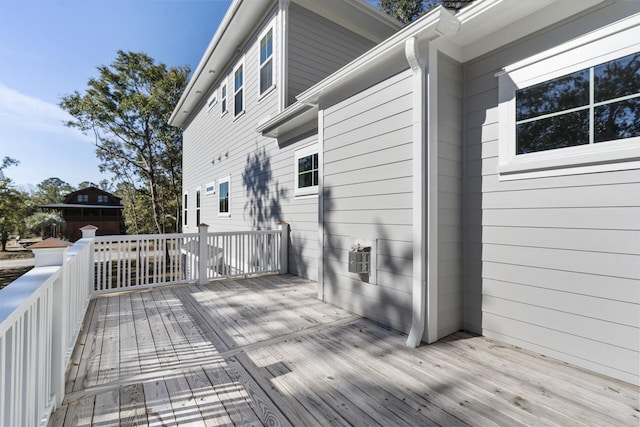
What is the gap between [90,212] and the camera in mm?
28422

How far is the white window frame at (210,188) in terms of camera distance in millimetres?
10040

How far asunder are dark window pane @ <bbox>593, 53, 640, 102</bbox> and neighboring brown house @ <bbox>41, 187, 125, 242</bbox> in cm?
3162

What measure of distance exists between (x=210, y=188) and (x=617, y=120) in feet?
34.1

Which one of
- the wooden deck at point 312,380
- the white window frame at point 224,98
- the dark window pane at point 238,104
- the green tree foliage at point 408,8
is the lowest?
the wooden deck at point 312,380

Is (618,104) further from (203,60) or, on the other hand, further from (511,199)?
(203,60)

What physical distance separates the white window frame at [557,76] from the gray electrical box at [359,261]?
1539 millimetres

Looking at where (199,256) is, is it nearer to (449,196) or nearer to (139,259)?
(139,259)

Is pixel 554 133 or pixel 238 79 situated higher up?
pixel 238 79

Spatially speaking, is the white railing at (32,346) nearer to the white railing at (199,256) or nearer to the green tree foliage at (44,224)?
the white railing at (199,256)

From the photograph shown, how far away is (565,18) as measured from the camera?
7.45 feet

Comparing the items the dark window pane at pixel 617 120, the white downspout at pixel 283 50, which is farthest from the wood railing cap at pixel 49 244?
the white downspout at pixel 283 50

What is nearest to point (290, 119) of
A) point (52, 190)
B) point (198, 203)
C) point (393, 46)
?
point (393, 46)

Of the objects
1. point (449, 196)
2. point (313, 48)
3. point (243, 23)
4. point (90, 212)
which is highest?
point (243, 23)

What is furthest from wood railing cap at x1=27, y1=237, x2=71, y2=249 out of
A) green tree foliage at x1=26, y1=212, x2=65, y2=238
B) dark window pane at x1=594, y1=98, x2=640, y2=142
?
green tree foliage at x1=26, y1=212, x2=65, y2=238
